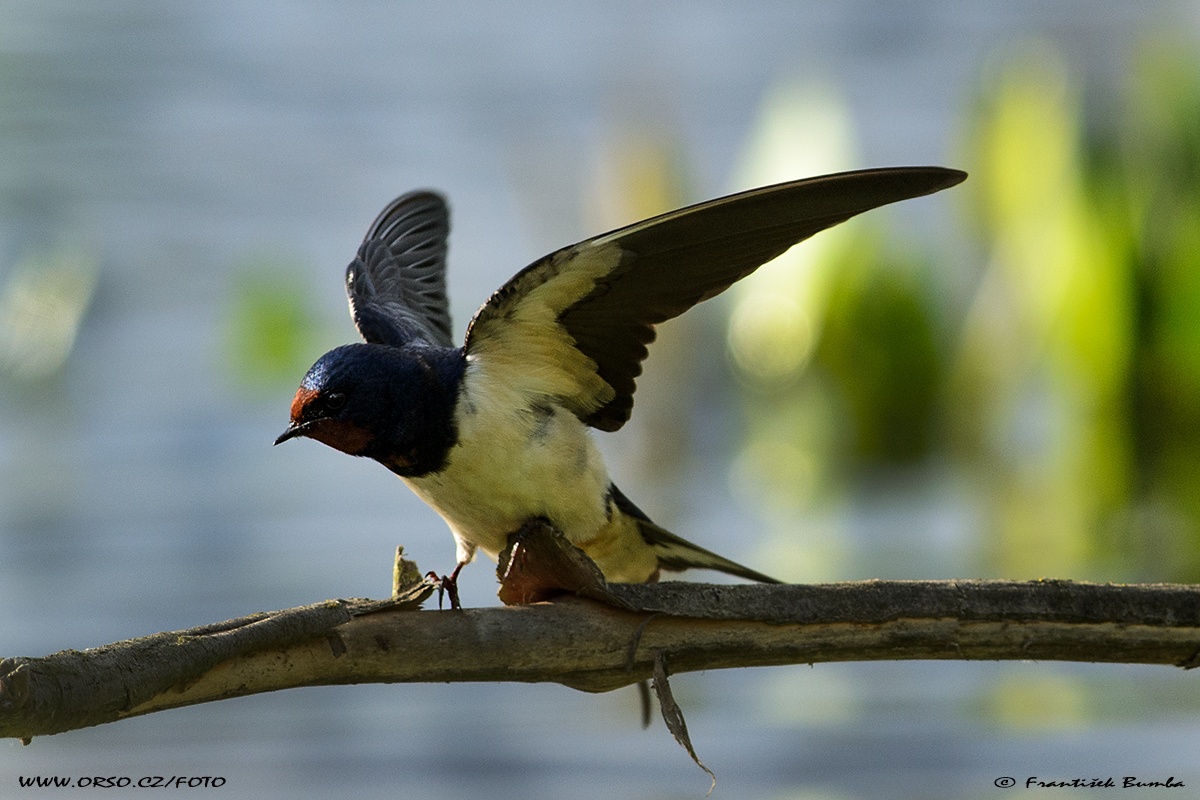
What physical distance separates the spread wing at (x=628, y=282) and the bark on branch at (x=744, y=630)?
0.49 metres

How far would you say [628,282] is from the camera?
2.24 metres

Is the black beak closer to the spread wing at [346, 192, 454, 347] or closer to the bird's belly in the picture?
the bird's belly

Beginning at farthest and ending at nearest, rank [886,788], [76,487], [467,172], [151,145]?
[151,145]
[467,172]
[76,487]
[886,788]

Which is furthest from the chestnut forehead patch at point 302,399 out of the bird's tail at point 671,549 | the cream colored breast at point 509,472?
the bird's tail at point 671,549

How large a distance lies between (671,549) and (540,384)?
16.2 inches

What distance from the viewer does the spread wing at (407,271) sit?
3076 mm

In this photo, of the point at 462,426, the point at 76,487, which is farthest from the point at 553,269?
the point at 76,487

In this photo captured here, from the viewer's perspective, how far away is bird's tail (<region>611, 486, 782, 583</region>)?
2504mm

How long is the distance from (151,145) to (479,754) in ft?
17.5

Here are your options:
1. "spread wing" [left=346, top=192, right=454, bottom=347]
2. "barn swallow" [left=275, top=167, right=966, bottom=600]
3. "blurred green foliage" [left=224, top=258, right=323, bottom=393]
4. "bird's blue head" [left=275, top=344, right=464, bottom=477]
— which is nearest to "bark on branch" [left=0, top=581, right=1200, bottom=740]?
"barn swallow" [left=275, top=167, right=966, bottom=600]

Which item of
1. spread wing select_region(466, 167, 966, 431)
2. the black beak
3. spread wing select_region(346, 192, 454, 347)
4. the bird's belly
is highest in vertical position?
spread wing select_region(346, 192, 454, 347)

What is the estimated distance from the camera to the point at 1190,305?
4.64 metres

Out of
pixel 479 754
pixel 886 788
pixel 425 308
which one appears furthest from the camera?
pixel 479 754

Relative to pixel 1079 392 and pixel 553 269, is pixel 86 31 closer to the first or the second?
pixel 1079 392
